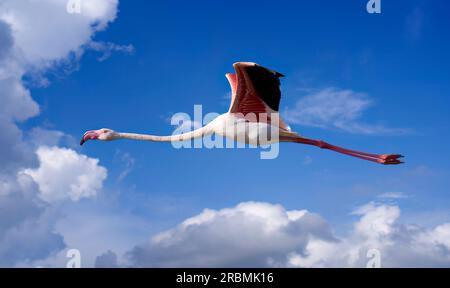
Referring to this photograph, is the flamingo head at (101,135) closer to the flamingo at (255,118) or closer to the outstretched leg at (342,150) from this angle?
the flamingo at (255,118)

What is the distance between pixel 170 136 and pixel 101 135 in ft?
7.55

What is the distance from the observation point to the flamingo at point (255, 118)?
12633 millimetres

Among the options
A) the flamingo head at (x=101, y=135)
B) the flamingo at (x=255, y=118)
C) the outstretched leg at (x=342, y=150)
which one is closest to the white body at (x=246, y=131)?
the flamingo at (x=255, y=118)

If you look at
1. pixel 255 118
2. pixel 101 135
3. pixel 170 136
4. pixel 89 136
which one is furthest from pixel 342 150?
pixel 89 136

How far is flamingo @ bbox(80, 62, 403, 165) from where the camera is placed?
41.4 ft

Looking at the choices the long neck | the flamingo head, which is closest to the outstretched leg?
the long neck

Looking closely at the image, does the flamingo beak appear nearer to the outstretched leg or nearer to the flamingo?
the flamingo

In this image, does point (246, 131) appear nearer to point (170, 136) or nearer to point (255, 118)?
point (255, 118)
